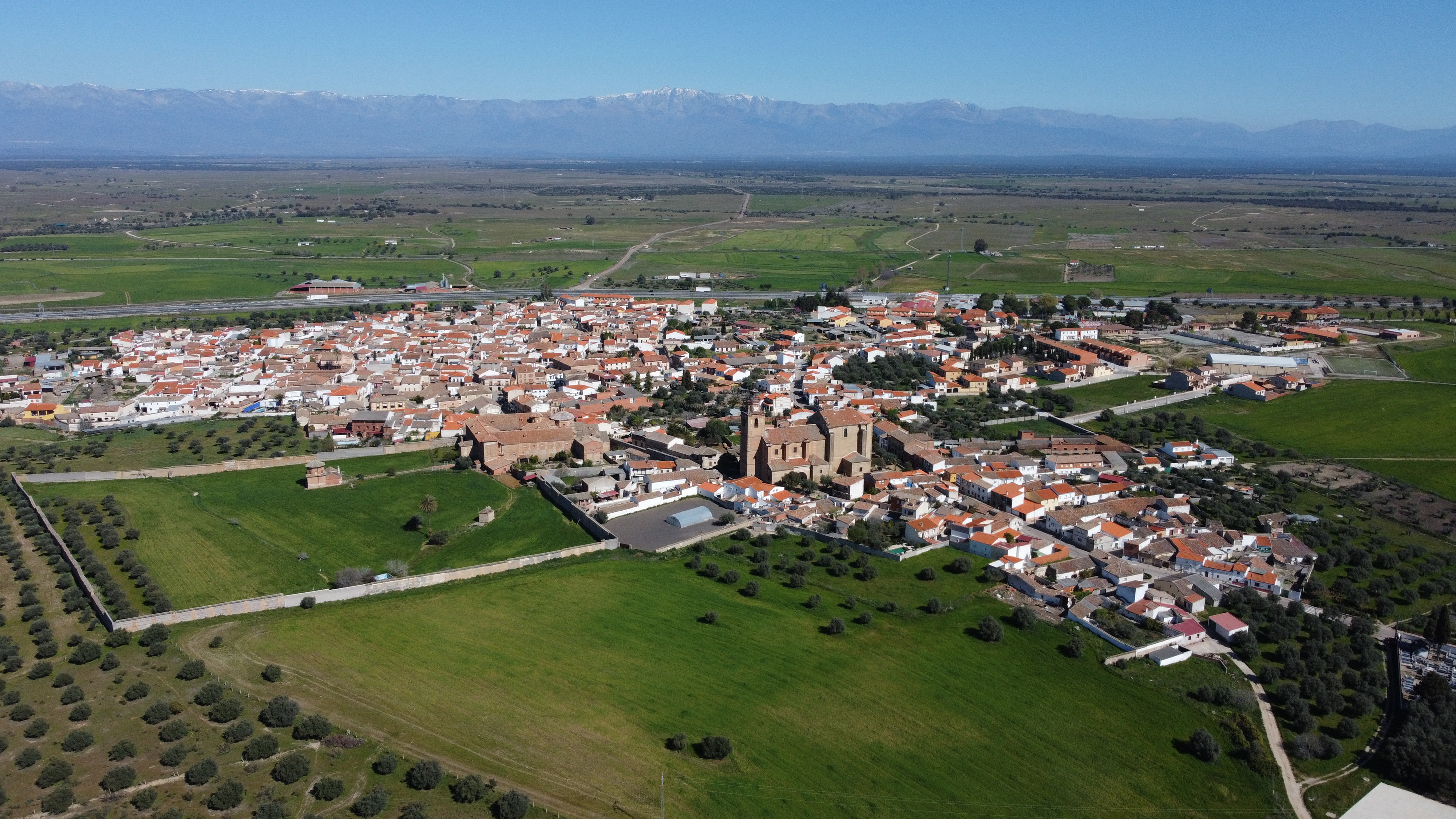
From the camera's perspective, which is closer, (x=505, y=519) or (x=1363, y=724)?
(x=1363, y=724)

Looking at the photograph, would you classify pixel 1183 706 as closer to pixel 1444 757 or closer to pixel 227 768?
pixel 1444 757

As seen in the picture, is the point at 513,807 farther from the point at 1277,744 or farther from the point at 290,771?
the point at 1277,744

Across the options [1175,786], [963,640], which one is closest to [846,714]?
[963,640]

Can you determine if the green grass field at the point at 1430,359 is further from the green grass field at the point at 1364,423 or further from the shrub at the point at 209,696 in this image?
the shrub at the point at 209,696

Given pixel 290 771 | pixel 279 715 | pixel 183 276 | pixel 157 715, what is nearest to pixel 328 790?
pixel 290 771

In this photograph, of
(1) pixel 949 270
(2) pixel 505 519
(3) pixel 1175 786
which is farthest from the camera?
(1) pixel 949 270

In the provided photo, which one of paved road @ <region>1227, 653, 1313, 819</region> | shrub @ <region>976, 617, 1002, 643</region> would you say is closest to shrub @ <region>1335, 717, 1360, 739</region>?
paved road @ <region>1227, 653, 1313, 819</region>

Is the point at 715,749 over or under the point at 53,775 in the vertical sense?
under

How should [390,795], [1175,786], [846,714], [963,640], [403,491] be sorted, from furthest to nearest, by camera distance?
[403,491]
[963,640]
[846,714]
[1175,786]
[390,795]
